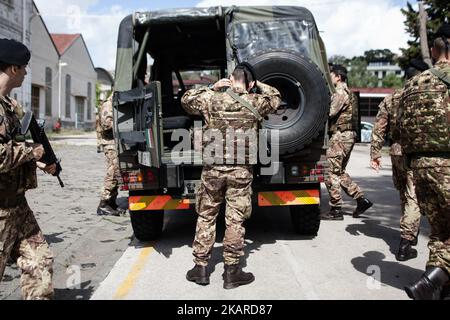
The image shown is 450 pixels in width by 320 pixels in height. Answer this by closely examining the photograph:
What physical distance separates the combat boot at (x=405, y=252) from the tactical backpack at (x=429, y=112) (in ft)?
5.17

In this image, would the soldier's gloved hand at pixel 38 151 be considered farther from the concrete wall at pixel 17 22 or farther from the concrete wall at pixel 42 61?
the concrete wall at pixel 42 61

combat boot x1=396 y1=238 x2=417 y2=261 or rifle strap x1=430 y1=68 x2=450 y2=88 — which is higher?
rifle strap x1=430 y1=68 x2=450 y2=88

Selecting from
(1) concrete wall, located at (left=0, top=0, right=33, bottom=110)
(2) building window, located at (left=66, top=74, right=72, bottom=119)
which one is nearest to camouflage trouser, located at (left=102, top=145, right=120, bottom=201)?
(1) concrete wall, located at (left=0, top=0, right=33, bottom=110)

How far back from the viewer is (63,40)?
4256 cm

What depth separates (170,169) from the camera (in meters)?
5.11

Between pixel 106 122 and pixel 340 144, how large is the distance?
3.40 meters

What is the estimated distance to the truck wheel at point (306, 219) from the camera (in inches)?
222

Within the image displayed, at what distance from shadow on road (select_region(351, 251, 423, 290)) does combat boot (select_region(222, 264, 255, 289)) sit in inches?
46.0

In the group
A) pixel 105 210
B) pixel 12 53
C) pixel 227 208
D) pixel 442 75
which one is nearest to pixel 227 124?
pixel 227 208

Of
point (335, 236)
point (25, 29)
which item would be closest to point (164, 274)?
point (335, 236)

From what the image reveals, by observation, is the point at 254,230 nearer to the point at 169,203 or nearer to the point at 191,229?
the point at 191,229

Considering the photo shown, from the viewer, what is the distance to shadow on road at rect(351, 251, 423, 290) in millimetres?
4277

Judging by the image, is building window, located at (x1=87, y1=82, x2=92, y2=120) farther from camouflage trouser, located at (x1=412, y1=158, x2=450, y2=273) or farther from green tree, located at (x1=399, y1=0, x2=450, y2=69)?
camouflage trouser, located at (x1=412, y1=158, x2=450, y2=273)
